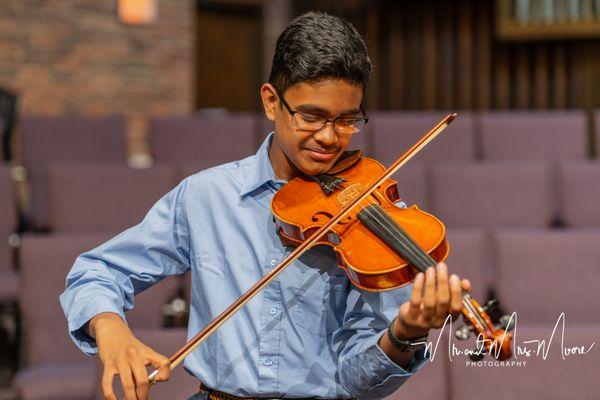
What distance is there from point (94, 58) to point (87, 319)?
2.33 meters

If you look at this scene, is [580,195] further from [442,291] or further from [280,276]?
[442,291]

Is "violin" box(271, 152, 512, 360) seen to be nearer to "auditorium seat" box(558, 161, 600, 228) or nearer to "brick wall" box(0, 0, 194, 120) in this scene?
"auditorium seat" box(558, 161, 600, 228)

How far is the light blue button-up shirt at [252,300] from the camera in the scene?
2.31 ft

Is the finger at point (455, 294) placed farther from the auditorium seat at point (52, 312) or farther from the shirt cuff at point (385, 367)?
the auditorium seat at point (52, 312)

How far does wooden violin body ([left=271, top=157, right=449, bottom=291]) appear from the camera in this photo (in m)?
0.64

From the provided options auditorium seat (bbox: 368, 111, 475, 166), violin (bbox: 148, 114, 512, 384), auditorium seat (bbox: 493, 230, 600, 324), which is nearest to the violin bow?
violin (bbox: 148, 114, 512, 384)

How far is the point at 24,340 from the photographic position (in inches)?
51.4

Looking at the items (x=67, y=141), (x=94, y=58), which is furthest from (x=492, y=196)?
(x=94, y=58)

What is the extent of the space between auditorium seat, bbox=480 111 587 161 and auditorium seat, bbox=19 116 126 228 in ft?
3.12

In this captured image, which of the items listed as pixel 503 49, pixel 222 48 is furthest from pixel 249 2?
pixel 503 49

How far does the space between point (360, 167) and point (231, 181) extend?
116mm

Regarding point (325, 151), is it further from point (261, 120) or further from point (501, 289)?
point (261, 120)

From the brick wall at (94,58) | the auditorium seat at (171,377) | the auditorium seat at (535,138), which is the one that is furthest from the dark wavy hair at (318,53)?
the brick wall at (94,58)

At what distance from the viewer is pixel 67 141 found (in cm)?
222
